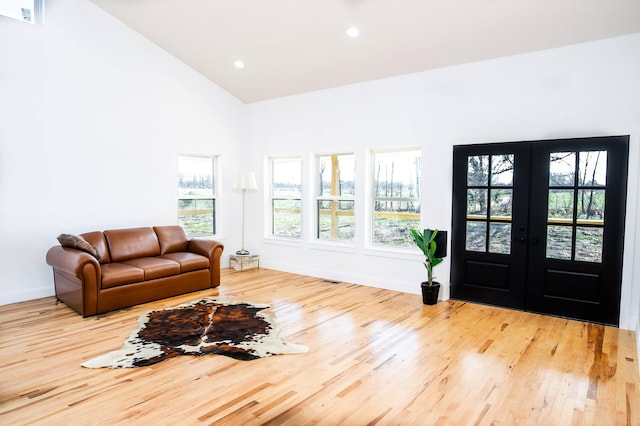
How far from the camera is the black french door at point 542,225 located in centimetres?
412

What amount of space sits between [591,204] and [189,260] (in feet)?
15.6

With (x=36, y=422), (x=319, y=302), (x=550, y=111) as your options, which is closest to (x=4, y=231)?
(x=36, y=422)

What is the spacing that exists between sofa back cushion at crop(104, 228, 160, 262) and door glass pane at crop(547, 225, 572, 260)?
16.1 feet

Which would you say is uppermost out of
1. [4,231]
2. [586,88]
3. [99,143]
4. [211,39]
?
[211,39]

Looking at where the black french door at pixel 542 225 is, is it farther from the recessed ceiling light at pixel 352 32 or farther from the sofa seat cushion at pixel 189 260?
the sofa seat cushion at pixel 189 260

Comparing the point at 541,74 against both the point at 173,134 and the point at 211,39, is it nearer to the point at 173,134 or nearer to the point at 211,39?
the point at 211,39

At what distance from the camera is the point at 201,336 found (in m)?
3.80

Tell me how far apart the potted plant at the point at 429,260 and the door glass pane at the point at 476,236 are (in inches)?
16.0

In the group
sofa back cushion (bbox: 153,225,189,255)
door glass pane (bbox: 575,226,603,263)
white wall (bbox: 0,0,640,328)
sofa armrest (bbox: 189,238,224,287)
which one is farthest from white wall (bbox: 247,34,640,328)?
sofa back cushion (bbox: 153,225,189,255)

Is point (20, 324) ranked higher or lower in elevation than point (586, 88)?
lower

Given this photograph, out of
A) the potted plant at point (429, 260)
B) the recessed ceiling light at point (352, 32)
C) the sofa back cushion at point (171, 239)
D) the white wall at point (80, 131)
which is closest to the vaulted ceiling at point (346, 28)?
the recessed ceiling light at point (352, 32)

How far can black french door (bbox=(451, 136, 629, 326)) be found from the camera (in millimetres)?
4117

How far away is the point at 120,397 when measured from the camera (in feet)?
8.84

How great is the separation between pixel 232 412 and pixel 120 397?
31.6 inches
